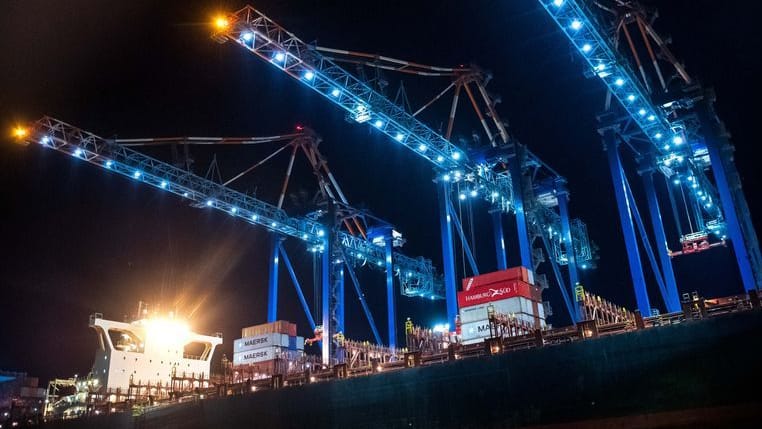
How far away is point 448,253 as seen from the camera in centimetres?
3394

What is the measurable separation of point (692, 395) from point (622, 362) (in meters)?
1.74

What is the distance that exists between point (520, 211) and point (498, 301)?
7792mm

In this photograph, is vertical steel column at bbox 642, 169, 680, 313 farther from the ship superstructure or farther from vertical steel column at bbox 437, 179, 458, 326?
the ship superstructure

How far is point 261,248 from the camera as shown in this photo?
52469mm

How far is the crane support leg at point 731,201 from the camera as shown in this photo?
2472cm

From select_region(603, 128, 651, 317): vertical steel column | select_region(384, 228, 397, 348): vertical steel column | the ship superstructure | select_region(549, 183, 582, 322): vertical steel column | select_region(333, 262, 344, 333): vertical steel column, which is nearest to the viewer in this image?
select_region(603, 128, 651, 317): vertical steel column

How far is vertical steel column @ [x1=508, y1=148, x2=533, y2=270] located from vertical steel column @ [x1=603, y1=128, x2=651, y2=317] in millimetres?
4702

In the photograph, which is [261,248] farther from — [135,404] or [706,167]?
[706,167]

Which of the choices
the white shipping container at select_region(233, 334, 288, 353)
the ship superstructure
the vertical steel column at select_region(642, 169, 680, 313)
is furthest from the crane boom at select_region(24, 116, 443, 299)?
the vertical steel column at select_region(642, 169, 680, 313)

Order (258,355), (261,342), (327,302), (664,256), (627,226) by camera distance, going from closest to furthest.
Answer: (627,226), (664,256), (258,355), (261,342), (327,302)

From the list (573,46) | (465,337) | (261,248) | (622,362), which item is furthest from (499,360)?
(261,248)

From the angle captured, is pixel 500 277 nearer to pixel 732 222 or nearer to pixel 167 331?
pixel 732 222

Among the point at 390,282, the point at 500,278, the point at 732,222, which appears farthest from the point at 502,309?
the point at 390,282

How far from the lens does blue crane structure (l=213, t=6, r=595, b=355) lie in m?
26.2
